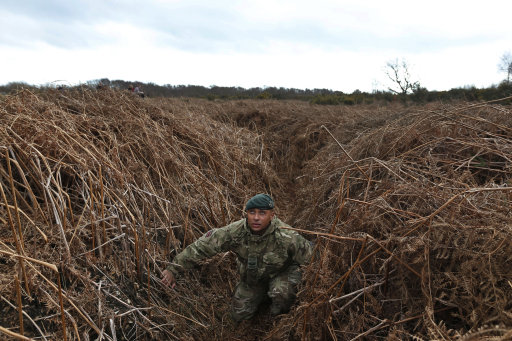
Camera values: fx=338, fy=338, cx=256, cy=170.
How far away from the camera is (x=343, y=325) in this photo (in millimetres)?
1864

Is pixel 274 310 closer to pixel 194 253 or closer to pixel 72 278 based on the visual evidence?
pixel 194 253

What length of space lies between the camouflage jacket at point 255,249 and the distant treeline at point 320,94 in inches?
119

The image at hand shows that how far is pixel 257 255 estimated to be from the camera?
268 centimetres

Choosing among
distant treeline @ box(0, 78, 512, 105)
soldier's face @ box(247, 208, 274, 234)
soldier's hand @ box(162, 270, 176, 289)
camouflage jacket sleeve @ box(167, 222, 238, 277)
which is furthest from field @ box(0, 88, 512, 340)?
distant treeline @ box(0, 78, 512, 105)

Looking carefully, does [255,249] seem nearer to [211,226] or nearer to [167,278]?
[167,278]

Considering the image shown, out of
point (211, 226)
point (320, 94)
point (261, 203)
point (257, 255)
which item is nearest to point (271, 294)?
point (257, 255)

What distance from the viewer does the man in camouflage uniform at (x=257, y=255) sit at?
263 cm

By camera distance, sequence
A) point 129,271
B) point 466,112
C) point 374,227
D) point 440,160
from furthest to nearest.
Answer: point 466,112 < point 440,160 < point 129,271 < point 374,227

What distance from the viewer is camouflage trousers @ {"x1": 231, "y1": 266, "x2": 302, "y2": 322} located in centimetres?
264

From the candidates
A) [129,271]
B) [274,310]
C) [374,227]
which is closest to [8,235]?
[129,271]

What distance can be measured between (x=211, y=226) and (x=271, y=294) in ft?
3.73

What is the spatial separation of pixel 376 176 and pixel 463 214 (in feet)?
4.49

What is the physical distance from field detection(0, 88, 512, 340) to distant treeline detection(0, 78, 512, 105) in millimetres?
1714

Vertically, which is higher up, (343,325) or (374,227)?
(374,227)
